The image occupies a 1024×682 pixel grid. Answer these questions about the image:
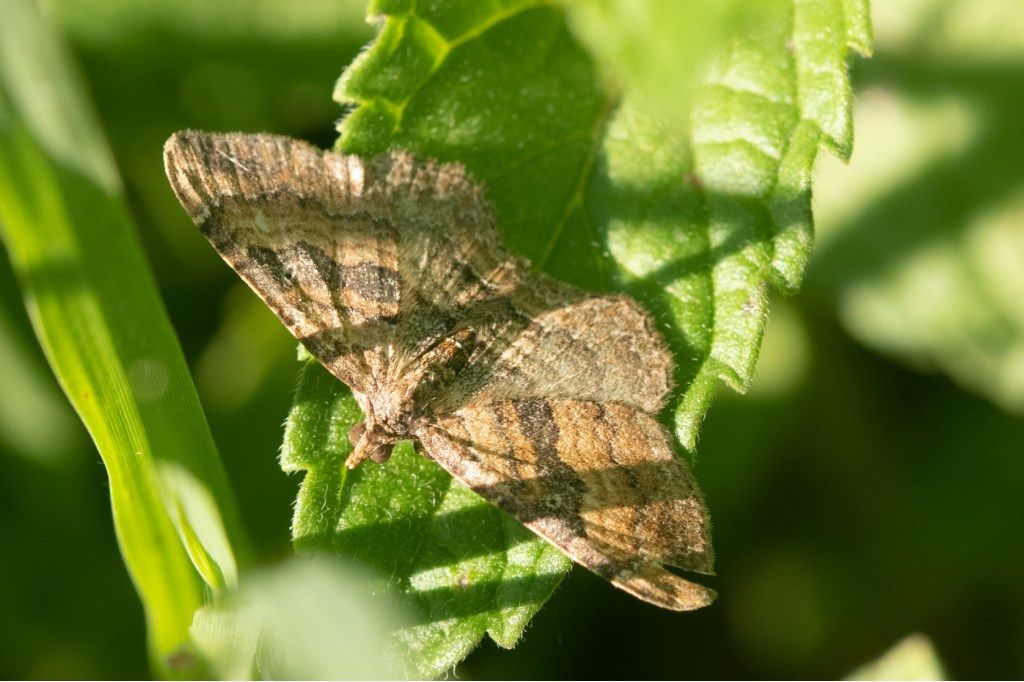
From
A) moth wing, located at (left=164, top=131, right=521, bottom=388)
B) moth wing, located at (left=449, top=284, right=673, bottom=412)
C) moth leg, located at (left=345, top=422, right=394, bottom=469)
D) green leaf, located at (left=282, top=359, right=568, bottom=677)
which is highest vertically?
moth wing, located at (left=164, top=131, right=521, bottom=388)

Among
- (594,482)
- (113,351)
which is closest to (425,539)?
(594,482)

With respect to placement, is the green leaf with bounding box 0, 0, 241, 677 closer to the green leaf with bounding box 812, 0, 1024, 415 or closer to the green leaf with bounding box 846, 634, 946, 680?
the green leaf with bounding box 846, 634, 946, 680

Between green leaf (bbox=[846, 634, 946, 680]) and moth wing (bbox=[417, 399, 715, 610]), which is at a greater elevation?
moth wing (bbox=[417, 399, 715, 610])

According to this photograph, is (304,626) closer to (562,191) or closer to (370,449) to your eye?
(370,449)

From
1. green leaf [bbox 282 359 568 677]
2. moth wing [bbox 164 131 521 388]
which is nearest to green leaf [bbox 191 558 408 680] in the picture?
green leaf [bbox 282 359 568 677]

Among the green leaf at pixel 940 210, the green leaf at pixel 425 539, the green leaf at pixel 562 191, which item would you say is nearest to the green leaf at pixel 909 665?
the green leaf at pixel 562 191

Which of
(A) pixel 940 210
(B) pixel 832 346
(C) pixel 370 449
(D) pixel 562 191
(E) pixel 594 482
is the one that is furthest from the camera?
(B) pixel 832 346

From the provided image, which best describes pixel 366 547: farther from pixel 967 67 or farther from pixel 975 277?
pixel 967 67
